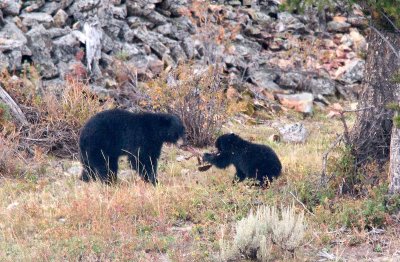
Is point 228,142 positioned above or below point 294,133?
above

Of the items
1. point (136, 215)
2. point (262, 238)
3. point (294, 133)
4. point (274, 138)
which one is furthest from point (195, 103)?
point (262, 238)

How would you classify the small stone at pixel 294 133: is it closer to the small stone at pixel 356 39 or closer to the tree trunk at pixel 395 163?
the tree trunk at pixel 395 163

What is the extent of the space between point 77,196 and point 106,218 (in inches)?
34.9

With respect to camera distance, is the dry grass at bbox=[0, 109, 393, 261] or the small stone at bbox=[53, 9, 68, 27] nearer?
the dry grass at bbox=[0, 109, 393, 261]

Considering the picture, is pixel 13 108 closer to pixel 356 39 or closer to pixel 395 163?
pixel 395 163

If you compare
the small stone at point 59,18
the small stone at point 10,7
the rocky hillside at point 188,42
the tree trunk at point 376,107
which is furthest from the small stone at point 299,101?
the tree trunk at point 376,107

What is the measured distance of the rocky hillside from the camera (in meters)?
14.8

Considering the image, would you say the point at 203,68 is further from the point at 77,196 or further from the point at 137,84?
the point at 77,196

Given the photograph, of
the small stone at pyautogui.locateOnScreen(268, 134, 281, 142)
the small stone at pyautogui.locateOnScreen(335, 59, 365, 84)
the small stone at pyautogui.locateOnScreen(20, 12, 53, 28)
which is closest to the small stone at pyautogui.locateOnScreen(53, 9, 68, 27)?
the small stone at pyautogui.locateOnScreen(20, 12, 53, 28)

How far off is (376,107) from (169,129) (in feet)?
9.31

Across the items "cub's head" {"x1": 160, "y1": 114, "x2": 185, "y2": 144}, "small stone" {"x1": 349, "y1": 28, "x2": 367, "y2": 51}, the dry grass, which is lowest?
"small stone" {"x1": 349, "y1": 28, "x2": 367, "y2": 51}

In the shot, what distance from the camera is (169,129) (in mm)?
10734

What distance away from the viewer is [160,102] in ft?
44.2

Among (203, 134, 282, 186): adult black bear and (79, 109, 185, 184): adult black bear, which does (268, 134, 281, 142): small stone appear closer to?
(203, 134, 282, 186): adult black bear
